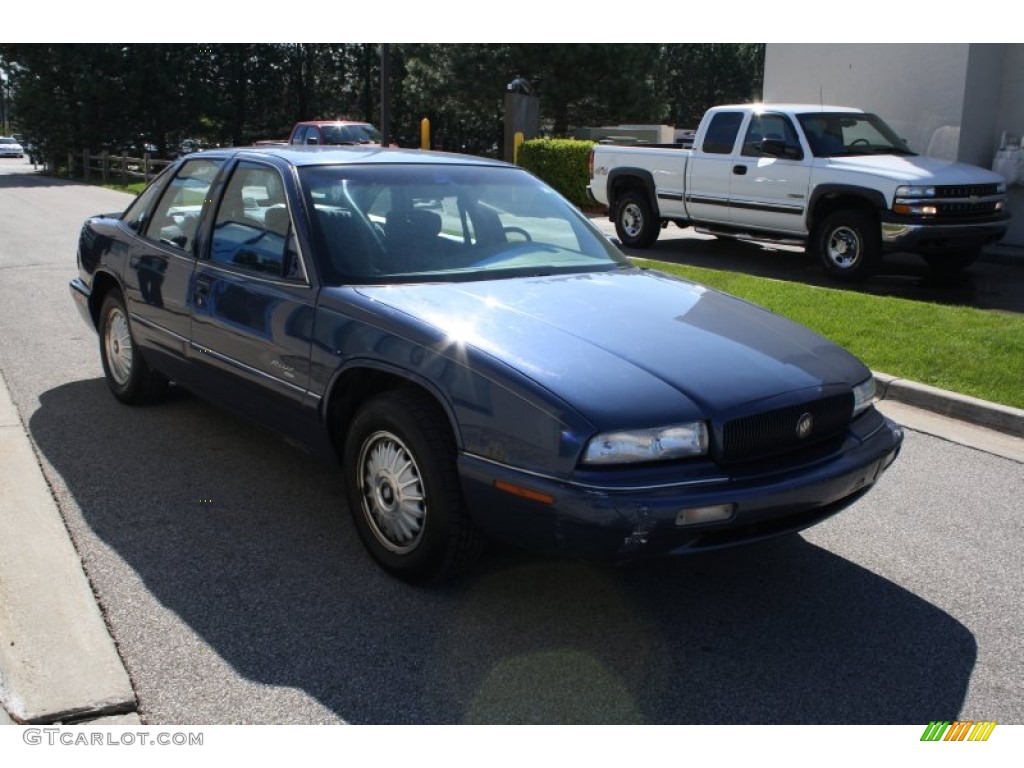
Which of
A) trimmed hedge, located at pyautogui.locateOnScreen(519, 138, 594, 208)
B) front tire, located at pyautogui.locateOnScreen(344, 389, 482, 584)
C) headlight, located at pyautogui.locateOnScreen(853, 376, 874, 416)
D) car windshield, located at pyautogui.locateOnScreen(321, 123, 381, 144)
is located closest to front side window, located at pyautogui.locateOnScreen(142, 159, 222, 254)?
front tire, located at pyautogui.locateOnScreen(344, 389, 482, 584)

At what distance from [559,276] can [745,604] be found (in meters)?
1.60

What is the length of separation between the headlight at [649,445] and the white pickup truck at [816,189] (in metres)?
7.93

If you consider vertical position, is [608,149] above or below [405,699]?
above

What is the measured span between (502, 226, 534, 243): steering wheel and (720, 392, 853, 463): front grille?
1683mm

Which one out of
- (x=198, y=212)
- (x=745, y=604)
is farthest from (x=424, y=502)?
(x=198, y=212)

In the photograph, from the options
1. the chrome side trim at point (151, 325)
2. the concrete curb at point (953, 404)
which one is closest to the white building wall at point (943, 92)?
the concrete curb at point (953, 404)

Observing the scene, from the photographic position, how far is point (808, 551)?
419 centimetres

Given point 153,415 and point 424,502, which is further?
point 153,415

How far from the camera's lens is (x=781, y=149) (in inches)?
449

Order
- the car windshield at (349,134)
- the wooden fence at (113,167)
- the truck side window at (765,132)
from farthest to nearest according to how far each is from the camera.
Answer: the wooden fence at (113,167)
the car windshield at (349,134)
the truck side window at (765,132)

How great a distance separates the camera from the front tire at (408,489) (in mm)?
3508

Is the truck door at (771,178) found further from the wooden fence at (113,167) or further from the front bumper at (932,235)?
the wooden fence at (113,167)

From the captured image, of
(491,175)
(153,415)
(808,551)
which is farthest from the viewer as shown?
(153,415)
